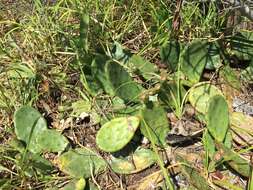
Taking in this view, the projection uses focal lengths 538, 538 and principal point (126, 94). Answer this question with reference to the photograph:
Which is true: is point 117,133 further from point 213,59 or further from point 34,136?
point 213,59

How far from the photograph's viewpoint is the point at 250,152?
1335 mm

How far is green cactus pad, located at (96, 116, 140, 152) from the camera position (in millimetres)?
1299

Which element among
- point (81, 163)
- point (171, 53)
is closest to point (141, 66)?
point (171, 53)

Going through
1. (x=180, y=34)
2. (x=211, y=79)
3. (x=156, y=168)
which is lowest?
(x=156, y=168)

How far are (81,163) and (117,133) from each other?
12cm

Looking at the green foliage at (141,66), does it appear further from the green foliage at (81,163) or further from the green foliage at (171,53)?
the green foliage at (81,163)

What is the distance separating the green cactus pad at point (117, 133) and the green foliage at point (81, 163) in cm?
6

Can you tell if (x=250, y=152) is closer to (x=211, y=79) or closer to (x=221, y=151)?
(x=221, y=151)

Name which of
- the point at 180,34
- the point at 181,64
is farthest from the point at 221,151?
the point at 180,34

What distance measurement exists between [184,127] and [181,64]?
7.2 inches

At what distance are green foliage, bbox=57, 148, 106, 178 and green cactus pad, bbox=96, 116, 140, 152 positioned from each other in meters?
0.06

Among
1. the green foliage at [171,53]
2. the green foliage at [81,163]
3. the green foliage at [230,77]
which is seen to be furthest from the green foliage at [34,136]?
the green foliage at [230,77]

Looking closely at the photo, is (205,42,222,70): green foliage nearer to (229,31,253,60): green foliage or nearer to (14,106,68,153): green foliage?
(229,31,253,60): green foliage

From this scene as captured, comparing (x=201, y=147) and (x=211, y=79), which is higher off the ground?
(x=211, y=79)
